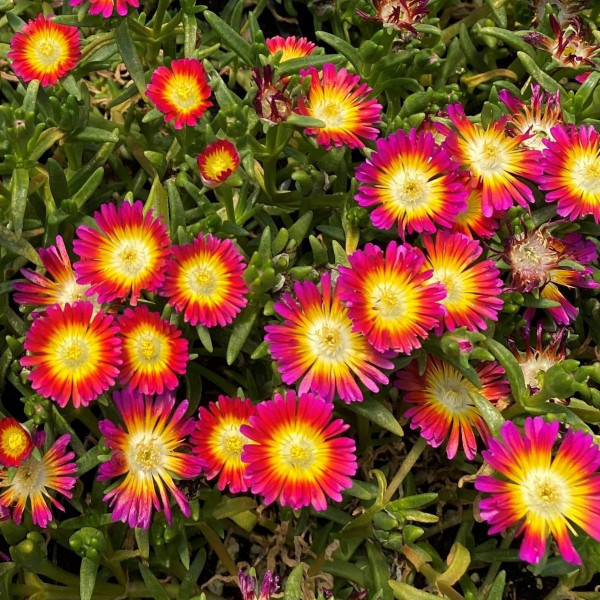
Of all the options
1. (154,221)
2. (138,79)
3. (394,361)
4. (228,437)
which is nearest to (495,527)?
(394,361)

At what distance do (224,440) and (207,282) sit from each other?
1.15 ft

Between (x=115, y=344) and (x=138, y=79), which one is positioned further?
(x=138, y=79)

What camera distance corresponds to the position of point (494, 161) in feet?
5.58

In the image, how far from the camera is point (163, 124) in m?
2.08

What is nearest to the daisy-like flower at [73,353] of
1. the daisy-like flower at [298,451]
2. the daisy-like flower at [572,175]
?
the daisy-like flower at [298,451]

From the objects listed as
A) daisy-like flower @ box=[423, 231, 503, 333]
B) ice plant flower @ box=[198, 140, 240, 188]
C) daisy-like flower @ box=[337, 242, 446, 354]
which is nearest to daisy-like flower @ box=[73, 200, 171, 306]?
ice plant flower @ box=[198, 140, 240, 188]

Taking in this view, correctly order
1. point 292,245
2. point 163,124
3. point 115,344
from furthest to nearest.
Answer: point 163,124, point 292,245, point 115,344

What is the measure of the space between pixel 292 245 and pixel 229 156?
0.26 meters

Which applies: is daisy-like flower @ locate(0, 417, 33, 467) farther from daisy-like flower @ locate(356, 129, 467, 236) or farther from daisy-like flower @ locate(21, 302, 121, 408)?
daisy-like flower @ locate(356, 129, 467, 236)

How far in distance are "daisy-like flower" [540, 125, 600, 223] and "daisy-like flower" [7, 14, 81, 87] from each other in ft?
4.05

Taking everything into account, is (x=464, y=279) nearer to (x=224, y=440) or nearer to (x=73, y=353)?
(x=224, y=440)

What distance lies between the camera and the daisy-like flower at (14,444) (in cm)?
150

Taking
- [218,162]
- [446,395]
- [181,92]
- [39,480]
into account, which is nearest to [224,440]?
[39,480]

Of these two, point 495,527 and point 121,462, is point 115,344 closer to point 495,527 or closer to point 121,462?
point 121,462
